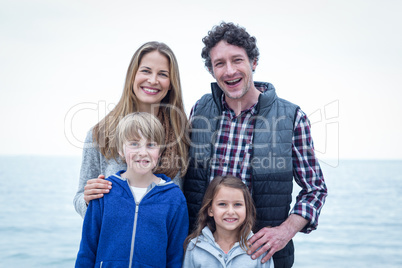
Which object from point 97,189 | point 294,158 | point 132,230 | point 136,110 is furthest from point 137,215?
point 294,158

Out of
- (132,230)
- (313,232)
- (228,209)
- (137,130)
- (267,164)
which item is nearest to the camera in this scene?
(132,230)

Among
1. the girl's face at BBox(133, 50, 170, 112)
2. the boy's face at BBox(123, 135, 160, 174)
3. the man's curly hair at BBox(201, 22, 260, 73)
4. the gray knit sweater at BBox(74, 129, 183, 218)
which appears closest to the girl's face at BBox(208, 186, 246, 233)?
the gray knit sweater at BBox(74, 129, 183, 218)

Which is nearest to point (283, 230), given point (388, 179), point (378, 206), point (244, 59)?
point (244, 59)

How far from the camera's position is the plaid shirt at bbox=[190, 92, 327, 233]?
2318mm

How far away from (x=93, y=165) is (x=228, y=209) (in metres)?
0.95

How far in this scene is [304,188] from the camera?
2.38 m

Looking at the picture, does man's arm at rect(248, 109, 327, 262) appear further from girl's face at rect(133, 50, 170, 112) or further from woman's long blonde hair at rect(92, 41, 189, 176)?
girl's face at rect(133, 50, 170, 112)

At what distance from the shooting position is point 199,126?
2473 millimetres

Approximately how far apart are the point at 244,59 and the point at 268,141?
624 millimetres

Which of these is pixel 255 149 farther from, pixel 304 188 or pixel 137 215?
pixel 137 215

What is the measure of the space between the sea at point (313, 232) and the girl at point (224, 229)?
7.97 meters

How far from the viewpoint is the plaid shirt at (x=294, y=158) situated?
2318 millimetres

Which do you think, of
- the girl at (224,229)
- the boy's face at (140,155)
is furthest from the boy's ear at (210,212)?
the boy's face at (140,155)

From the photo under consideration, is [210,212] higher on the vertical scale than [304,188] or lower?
lower
